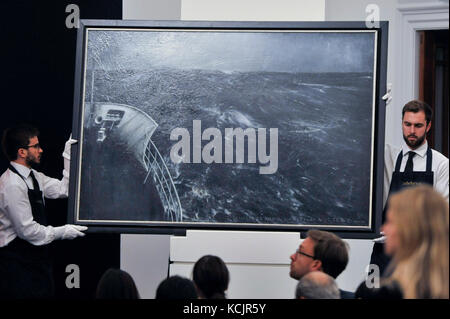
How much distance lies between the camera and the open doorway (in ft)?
23.7

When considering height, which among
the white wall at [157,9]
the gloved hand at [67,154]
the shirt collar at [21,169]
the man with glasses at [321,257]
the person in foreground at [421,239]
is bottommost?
the man with glasses at [321,257]

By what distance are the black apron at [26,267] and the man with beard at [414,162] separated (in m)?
2.21

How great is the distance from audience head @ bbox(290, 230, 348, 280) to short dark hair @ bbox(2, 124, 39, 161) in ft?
6.82

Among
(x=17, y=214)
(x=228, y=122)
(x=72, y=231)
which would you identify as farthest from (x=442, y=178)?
(x=17, y=214)

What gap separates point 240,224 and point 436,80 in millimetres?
3088

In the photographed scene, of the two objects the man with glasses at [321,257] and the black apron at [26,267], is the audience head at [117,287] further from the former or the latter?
the black apron at [26,267]

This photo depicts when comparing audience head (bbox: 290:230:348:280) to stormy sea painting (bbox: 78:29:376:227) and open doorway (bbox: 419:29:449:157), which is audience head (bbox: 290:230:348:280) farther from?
open doorway (bbox: 419:29:449:157)

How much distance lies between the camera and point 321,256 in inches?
184

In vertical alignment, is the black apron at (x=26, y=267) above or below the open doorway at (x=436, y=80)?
below

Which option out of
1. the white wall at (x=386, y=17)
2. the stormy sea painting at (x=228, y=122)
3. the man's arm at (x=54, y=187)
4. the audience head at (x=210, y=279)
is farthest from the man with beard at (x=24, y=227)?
the white wall at (x=386, y=17)

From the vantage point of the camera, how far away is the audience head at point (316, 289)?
388 centimetres

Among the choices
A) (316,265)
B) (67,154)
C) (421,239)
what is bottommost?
(316,265)

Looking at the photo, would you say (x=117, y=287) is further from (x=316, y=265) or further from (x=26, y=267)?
(x=26, y=267)

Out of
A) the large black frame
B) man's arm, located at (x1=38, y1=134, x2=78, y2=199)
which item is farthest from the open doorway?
man's arm, located at (x1=38, y1=134, x2=78, y2=199)
